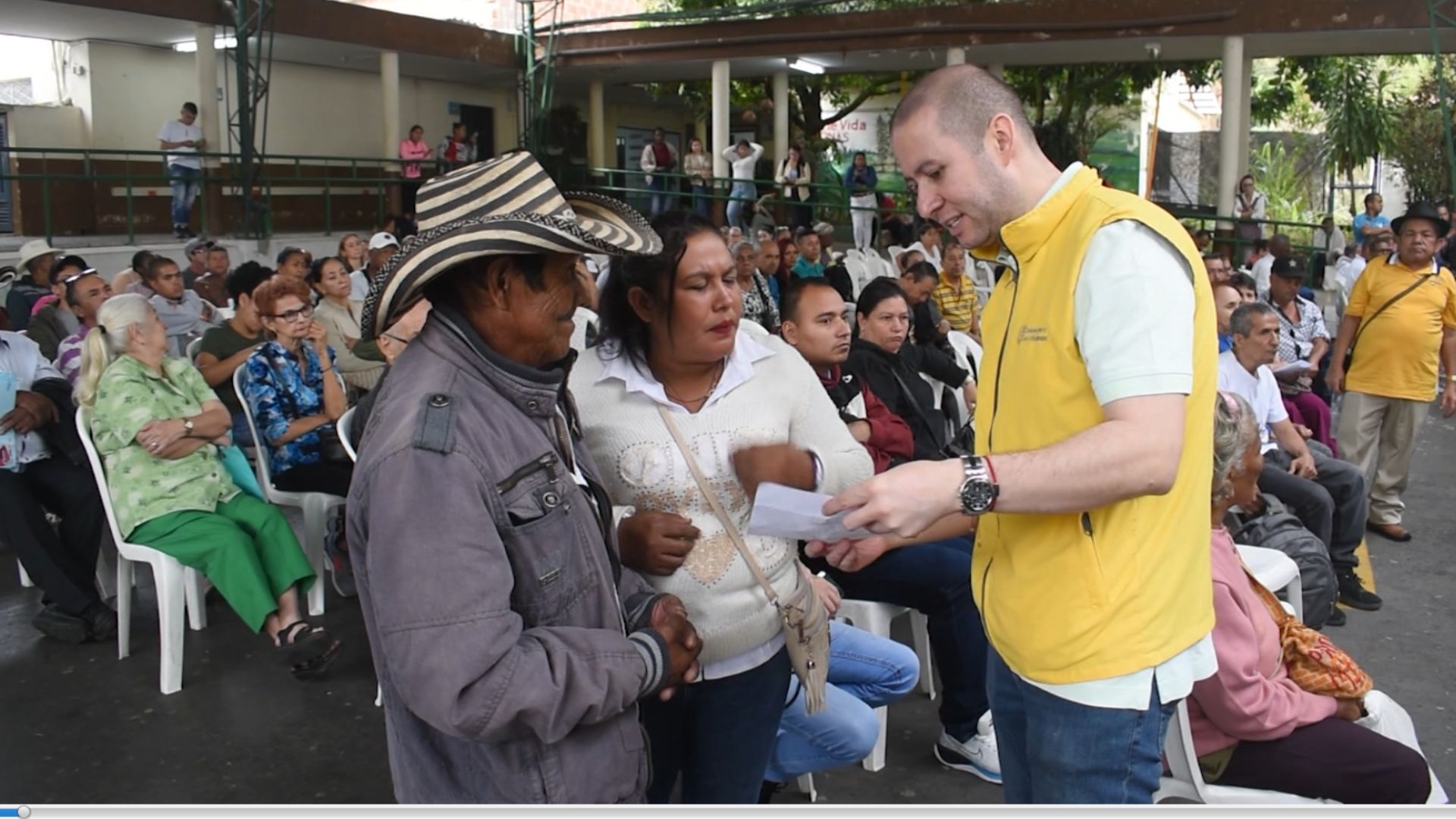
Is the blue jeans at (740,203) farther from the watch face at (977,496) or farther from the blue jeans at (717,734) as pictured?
the watch face at (977,496)

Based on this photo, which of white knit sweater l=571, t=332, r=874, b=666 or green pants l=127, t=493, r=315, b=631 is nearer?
white knit sweater l=571, t=332, r=874, b=666

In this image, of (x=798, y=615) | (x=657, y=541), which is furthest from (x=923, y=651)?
(x=657, y=541)

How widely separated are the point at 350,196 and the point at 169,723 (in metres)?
16.7

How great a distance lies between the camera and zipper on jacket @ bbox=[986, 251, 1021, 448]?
1.81 meters

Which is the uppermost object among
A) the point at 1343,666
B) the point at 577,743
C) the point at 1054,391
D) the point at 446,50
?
the point at 446,50

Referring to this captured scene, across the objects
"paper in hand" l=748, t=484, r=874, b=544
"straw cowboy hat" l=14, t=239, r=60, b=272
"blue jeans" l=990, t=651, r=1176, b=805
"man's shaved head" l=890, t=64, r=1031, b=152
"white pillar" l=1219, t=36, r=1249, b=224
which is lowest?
"blue jeans" l=990, t=651, r=1176, b=805

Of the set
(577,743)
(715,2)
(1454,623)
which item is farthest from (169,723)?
(715,2)

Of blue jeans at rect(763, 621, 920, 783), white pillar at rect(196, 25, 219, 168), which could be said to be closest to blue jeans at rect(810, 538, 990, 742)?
blue jeans at rect(763, 621, 920, 783)

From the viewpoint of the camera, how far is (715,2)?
20.8 m

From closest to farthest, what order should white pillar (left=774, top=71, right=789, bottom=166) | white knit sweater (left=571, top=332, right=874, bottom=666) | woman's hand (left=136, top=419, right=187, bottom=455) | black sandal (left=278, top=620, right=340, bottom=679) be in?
white knit sweater (left=571, top=332, right=874, bottom=666), black sandal (left=278, top=620, right=340, bottom=679), woman's hand (left=136, top=419, right=187, bottom=455), white pillar (left=774, top=71, right=789, bottom=166)

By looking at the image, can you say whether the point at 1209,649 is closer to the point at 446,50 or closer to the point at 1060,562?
the point at 1060,562

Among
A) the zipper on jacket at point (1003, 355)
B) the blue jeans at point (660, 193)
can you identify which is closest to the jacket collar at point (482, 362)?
the zipper on jacket at point (1003, 355)

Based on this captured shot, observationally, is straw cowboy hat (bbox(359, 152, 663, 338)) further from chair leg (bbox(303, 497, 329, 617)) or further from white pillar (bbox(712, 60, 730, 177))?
white pillar (bbox(712, 60, 730, 177))

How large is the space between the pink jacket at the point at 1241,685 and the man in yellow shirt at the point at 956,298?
589cm
